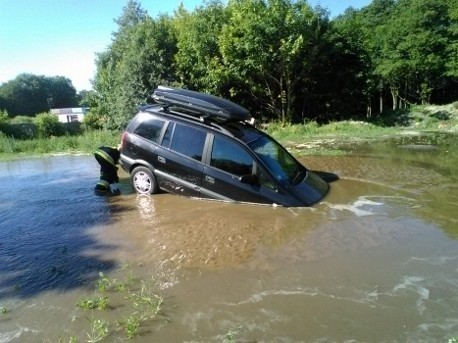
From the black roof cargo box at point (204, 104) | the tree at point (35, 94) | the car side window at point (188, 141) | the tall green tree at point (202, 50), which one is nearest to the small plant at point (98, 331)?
the car side window at point (188, 141)

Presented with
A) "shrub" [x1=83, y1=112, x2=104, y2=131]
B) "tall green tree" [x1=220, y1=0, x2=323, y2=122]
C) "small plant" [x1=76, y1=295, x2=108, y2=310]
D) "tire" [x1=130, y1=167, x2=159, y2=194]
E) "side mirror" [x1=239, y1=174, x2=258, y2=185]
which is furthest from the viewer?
"shrub" [x1=83, y1=112, x2=104, y2=131]

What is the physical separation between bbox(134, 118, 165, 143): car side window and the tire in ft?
2.13

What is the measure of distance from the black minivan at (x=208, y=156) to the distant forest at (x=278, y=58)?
47.2ft

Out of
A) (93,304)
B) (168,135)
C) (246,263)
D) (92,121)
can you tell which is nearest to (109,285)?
(93,304)

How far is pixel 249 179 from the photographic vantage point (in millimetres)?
6969

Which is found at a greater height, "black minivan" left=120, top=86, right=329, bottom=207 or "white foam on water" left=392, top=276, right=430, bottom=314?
"black minivan" left=120, top=86, right=329, bottom=207

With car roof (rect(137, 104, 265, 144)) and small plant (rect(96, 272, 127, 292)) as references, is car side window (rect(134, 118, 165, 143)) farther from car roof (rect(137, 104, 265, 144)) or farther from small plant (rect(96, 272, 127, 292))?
small plant (rect(96, 272, 127, 292))

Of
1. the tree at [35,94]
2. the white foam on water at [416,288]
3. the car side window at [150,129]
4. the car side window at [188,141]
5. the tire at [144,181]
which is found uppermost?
the tree at [35,94]

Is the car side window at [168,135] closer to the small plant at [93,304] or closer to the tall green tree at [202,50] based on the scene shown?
the small plant at [93,304]

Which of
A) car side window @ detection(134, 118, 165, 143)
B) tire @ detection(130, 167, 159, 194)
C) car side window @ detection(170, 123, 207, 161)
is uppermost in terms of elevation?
car side window @ detection(134, 118, 165, 143)

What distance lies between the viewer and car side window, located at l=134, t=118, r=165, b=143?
8.04 metres

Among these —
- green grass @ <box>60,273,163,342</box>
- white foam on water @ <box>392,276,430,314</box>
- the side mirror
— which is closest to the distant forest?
the side mirror

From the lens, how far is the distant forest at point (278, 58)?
21734 mm

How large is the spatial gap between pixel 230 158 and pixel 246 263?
2.63 m
